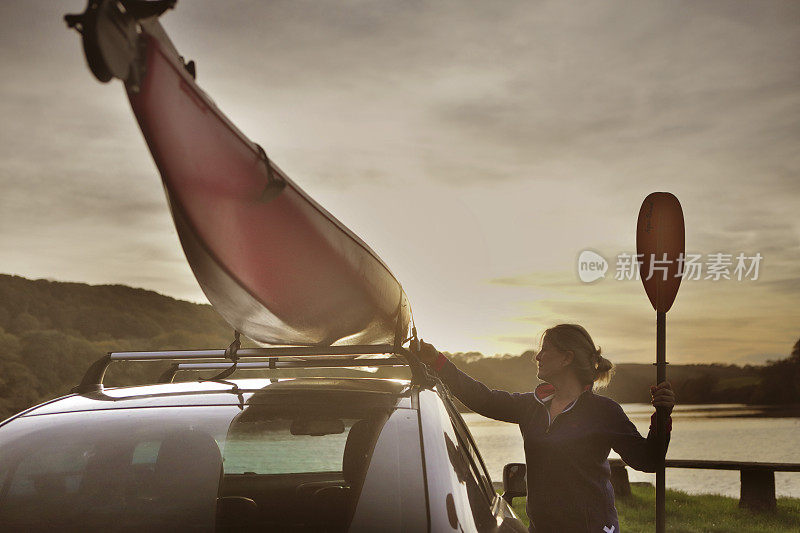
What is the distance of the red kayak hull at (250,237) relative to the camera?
342cm

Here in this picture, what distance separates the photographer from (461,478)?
298 centimetres

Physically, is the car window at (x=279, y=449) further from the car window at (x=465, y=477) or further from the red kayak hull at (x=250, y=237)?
the red kayak hull at (x=250, y=237)

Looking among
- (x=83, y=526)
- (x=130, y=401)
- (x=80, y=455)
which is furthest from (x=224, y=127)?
(x=83, y=526)

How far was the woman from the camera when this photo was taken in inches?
160

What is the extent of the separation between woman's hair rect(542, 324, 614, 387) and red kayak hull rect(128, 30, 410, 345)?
804mm

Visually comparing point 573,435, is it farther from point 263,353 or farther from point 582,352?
point 263,353

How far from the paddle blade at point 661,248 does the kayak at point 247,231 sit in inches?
59.6

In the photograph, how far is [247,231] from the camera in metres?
4.05

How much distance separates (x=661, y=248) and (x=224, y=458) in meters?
3.21

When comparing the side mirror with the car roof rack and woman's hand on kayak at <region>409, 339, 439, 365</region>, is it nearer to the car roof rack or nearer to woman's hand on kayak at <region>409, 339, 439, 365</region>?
the car roof rack

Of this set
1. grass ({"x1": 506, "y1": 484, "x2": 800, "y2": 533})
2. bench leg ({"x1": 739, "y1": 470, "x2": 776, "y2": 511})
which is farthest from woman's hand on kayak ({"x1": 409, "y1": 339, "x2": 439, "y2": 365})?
bench leg ({"x1": 739, "y1": 470, "x2": 776, "y2": 511})

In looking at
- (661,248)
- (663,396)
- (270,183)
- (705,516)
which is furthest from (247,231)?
(705,516)

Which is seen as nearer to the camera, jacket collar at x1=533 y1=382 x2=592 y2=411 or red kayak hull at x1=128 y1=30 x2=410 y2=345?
red kayak hull at x1=128 y1=30 x2=410 y2=345

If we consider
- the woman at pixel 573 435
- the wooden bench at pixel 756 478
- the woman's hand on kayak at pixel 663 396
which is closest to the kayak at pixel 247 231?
the woman at pixel 573 435
